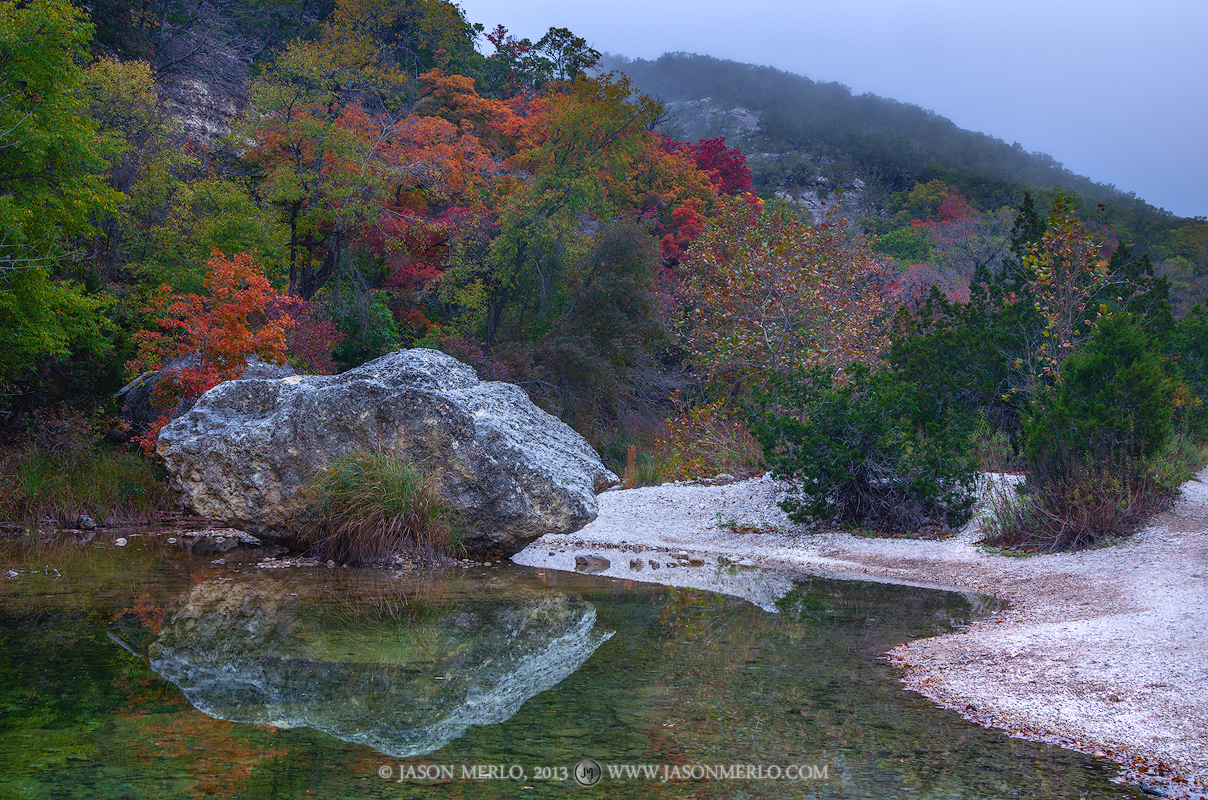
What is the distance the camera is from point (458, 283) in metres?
21.9

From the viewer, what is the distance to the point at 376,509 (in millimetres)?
8945

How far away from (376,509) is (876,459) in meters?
6.80

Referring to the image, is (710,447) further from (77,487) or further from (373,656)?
(373,656)

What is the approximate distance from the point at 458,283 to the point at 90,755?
62.6 feet

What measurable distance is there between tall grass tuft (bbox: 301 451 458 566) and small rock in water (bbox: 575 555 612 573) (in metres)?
1.50

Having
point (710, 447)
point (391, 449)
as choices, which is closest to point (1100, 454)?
point (710, 447)

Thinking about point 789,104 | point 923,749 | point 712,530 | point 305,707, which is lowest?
point 712,530

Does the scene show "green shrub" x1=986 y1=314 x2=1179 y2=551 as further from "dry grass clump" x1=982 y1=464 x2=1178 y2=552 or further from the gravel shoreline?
the gravel shoreline

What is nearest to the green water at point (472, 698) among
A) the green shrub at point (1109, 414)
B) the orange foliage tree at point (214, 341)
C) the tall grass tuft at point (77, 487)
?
the green shrub at point (1109, 414)

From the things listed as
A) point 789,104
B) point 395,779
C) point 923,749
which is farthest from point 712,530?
point 789,104

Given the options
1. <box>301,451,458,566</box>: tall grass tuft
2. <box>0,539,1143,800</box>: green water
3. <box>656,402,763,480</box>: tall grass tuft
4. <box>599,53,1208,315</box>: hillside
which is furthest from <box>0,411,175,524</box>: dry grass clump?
<box>599,53,1208,315</box>: hillside

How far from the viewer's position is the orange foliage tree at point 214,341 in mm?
12742

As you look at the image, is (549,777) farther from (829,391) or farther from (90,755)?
(829,391)

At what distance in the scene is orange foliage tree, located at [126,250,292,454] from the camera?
41.8 feet
